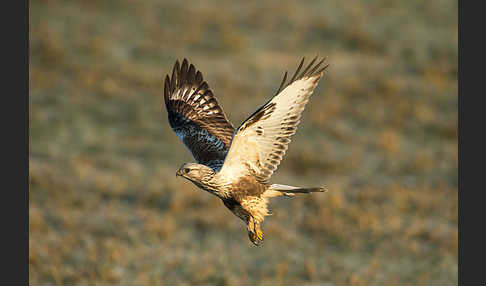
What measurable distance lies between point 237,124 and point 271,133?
10.7 metres

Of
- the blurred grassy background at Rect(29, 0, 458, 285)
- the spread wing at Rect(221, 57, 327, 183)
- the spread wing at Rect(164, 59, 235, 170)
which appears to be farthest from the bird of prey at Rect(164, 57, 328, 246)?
the blurred grassy background at Rect(29, 0, 458, 285)

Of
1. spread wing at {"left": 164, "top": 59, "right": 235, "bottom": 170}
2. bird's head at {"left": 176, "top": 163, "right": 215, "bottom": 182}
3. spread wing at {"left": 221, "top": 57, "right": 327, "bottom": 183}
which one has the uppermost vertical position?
spread wing at {"left": 164, "top": 59, "right": 235, "bottom": 170}

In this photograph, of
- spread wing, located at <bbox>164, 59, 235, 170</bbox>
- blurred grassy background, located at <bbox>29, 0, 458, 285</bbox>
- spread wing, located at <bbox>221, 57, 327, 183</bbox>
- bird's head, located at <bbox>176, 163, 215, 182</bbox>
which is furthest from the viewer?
blurred grassy background, located at <bbox>29, 0, 458, 285</bbox>

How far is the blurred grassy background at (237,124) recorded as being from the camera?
12406mm

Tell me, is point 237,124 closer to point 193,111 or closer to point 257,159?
point 193,111

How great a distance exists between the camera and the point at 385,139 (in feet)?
55.7

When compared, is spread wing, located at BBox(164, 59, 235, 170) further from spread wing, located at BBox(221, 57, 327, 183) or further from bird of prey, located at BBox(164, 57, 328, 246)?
spread wing, located at BBox(221, 57, 327, 183)

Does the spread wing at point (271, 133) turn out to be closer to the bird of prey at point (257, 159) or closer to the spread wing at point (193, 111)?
the bird of prey at point (257, 159)

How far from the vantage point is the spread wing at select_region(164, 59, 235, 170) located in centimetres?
642

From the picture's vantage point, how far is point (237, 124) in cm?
1602

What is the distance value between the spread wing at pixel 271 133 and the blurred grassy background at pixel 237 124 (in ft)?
21.6

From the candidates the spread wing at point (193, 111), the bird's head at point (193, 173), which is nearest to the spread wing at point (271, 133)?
the bird's head at point (193, 173)

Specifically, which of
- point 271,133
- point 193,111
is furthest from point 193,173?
point 193,111

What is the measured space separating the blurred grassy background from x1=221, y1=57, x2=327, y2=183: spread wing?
657 centimetres
